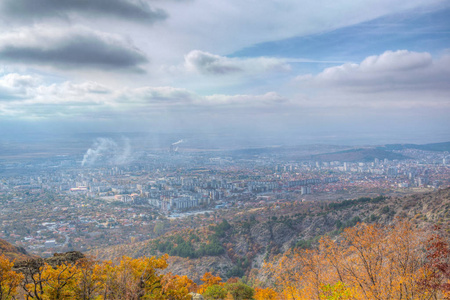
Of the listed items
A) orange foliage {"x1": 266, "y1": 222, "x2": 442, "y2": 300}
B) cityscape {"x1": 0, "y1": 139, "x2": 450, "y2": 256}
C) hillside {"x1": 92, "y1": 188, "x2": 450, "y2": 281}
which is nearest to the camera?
orange foliage {"x1": 266, "y1": 222, "x2": 442, "y2": 300}

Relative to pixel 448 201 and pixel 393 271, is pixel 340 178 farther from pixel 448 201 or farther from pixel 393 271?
pixel 393 271

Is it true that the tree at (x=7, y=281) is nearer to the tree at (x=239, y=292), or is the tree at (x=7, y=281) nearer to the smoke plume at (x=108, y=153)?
the tree at (x=239, y=292)

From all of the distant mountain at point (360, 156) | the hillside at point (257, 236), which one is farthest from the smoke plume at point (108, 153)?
the distant mountain at point (360, 156)

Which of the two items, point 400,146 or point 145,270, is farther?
point 400,146

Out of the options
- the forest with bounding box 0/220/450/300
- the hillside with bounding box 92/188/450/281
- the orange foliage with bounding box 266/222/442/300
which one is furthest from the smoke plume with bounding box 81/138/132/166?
the orange foliage with bounding box 266/222/442/300

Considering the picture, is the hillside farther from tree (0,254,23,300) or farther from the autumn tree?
tree (0,254,23,300)

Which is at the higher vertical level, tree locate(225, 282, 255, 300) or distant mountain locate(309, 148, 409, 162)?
distant mountain locate(309, 148, 409, 162)

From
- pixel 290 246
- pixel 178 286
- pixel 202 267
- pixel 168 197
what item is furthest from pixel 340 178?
pixel 178 286
